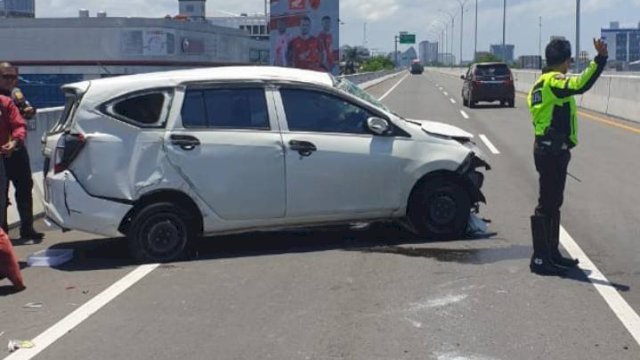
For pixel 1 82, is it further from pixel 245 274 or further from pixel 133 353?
pixel 133 353

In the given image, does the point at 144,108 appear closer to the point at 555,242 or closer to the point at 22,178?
the point at 22,178

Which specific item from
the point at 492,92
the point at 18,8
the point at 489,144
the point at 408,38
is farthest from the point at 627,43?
the point at 489,144

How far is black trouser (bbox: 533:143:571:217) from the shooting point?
24.4ft

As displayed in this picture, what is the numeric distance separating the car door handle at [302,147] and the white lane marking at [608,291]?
8.65ft

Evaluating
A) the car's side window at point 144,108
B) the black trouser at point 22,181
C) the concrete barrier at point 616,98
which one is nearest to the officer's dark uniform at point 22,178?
the black trouser at point 22,181

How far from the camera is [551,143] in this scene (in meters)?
7.41

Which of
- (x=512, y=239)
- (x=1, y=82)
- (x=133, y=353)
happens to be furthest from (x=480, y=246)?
(x=1, y=82)

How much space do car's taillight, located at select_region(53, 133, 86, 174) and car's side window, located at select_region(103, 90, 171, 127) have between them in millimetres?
405

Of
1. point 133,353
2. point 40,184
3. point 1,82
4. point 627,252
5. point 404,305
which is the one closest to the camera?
point 133,353

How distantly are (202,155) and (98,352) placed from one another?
9.39 feet

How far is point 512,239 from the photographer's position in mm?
9078

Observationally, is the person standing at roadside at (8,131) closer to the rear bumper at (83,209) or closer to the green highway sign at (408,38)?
the rear bumper at (83,209)

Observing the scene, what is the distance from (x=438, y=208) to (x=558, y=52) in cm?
214

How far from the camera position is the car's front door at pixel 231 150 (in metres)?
8.22
